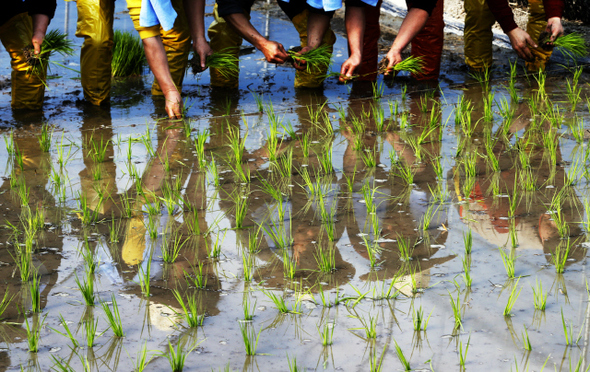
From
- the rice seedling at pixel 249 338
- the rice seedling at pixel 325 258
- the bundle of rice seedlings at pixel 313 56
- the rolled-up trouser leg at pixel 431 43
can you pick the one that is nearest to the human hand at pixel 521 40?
the rolled-up trouser leg at pixel 431 43

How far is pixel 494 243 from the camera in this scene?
2689 mm

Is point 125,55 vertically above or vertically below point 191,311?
above

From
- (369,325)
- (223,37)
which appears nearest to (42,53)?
(223,37)

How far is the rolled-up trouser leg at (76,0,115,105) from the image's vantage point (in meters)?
4.61

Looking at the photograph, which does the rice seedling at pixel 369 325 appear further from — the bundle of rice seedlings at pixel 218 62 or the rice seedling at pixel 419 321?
the bundle of rice seedlings at pixel 218 62

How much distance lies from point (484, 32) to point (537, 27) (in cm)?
47

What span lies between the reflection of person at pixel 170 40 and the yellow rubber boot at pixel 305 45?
86cm

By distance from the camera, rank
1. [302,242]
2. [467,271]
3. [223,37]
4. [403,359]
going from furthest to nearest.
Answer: [223,37], [302,242], [467,271], [403,359]

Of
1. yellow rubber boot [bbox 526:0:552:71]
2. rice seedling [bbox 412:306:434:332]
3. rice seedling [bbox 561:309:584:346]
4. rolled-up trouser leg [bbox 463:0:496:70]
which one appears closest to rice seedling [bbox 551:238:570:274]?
rice seedling [bbox 561:309:584:346]

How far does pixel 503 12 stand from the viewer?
5012 mm

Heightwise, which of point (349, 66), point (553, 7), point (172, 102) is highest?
point (553, 7)

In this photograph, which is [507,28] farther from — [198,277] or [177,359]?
[177,359]

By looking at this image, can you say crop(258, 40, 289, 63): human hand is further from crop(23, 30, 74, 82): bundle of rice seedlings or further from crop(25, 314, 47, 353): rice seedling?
crop(25, 314, 47, 353): rice seedling

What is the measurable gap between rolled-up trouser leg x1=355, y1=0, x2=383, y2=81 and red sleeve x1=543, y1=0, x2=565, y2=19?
1.28 m
